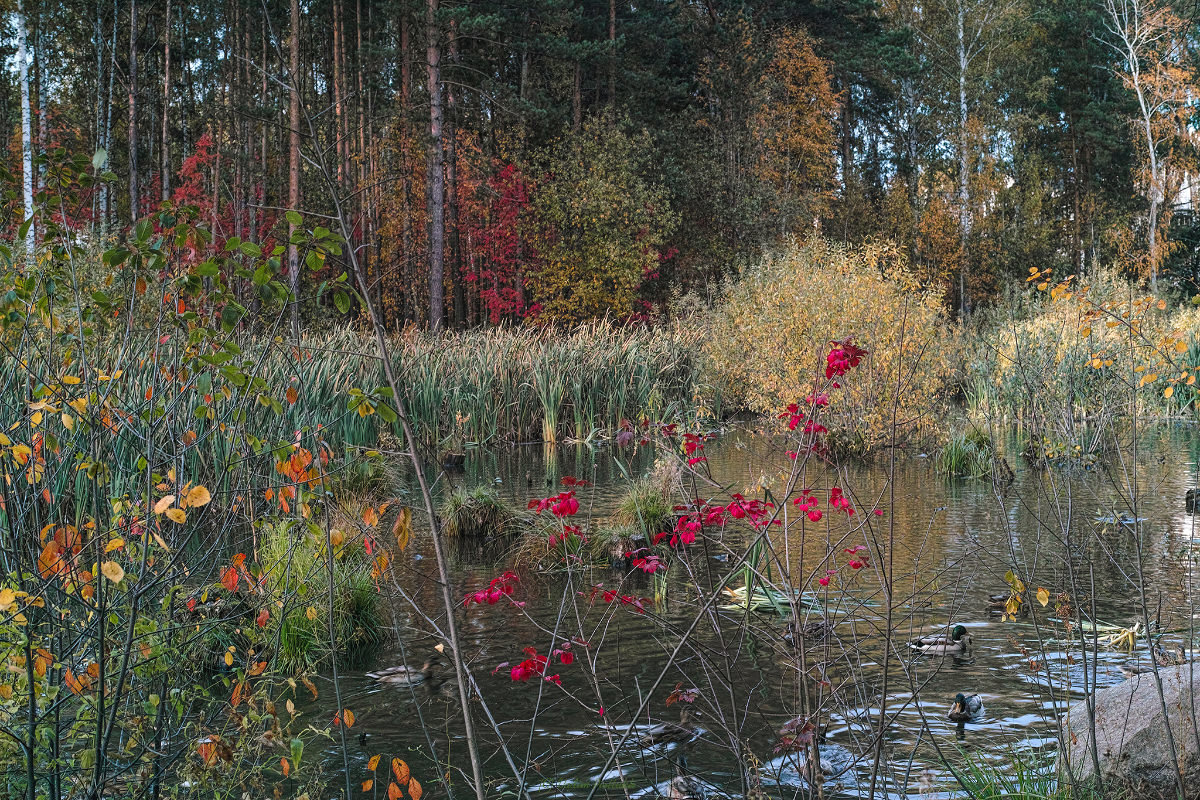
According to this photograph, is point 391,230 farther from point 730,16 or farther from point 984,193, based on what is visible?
point 984,193

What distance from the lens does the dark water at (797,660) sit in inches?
121

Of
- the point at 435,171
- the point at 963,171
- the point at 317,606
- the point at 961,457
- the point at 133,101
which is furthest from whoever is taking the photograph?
the point at 963,171

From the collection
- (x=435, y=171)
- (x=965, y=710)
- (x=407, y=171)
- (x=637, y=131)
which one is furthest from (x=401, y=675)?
(x=637, y=131)

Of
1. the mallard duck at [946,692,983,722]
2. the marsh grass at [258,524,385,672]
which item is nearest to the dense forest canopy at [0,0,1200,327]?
the marsh grass at [258,524,385,672]

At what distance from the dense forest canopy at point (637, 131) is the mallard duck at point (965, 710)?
1600cm

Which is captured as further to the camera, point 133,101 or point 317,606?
point 133,101

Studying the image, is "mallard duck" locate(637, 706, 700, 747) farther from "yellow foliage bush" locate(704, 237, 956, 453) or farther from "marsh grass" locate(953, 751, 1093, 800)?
"yellow foliage bush" locate(704, 237, 956, 453)

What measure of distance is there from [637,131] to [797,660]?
24.5 meters

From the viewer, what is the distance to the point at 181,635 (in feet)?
12.1

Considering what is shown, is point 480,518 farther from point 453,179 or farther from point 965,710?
point 453,179

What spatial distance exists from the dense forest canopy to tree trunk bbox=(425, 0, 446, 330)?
0.22 feet

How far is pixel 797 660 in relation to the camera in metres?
3.03

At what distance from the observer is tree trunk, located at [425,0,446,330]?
59.9 ft

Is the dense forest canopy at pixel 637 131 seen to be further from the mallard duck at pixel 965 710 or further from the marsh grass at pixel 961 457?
the mallard duck at pixel 965 710
